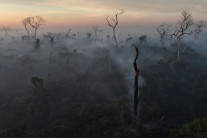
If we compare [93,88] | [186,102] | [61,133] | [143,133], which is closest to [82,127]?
[61,133]

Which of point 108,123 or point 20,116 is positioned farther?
point 20,116

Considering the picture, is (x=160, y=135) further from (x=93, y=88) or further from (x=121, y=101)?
(x=93, y=88)

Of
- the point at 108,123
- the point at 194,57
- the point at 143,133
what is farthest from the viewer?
the point at 194,57

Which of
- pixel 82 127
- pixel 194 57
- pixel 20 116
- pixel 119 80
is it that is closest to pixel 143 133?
pixel 82 127

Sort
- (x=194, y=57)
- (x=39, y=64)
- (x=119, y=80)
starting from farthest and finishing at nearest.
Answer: (x=194, y=57)
(x=39, y=64)
(x=119, y=80)

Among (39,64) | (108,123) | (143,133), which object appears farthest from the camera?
(39,64)

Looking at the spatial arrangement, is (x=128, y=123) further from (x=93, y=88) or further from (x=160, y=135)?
(x=93, y=88)

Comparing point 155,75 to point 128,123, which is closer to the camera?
point 128,123

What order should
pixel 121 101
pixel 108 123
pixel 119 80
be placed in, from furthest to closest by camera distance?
1. pixel 119 80
2. pixel 121 101
3. pixel 108 123
